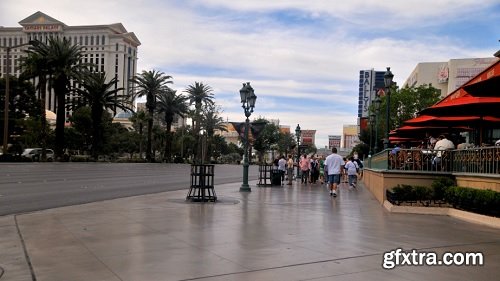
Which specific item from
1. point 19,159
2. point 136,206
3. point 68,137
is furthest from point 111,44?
point 136,206

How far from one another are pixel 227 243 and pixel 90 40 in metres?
133

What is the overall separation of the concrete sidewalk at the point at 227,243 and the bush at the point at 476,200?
1.80ft

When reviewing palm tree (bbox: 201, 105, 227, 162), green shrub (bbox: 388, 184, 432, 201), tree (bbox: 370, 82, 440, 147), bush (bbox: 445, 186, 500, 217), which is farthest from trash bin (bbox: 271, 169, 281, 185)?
palm tree (bbox: 201, 105, 227, 162)

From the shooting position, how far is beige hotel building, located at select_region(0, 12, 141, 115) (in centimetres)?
11981

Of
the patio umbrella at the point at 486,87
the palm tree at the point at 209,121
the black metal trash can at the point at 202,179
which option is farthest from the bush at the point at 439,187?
the palm tree at the point at 209,121

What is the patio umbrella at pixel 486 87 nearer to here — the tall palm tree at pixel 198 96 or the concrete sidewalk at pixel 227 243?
the concrete sidewalk at pixel 227 243

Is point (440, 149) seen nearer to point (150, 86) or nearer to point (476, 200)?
point (476, 200)

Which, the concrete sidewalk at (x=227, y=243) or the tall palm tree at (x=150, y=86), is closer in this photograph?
the concrete sidewalk at (x=227, y=243)

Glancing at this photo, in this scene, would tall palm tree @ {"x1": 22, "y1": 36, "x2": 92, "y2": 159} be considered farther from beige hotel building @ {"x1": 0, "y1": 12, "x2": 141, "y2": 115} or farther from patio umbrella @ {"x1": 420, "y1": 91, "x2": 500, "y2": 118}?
beige hotel building @ {"x1": 0, "y1": 12, "x2": 141, "y2": 115}

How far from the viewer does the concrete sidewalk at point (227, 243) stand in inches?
248

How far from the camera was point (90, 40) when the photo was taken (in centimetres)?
13138

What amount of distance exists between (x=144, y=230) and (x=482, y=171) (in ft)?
26.6

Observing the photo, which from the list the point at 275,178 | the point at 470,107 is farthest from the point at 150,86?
the point at 470,107

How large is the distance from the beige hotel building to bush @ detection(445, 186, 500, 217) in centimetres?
11283
